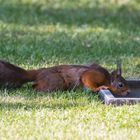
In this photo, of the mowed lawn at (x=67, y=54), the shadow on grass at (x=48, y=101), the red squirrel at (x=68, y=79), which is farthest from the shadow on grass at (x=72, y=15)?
the shadow on grass at (x=48, y=101)

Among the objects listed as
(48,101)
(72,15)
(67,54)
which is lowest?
(72,15)

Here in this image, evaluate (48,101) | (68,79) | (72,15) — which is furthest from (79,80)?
(72,15)

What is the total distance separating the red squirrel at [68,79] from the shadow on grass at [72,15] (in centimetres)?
506

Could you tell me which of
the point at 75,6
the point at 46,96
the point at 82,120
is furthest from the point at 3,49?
the point at 75,6

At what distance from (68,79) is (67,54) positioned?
2.34m

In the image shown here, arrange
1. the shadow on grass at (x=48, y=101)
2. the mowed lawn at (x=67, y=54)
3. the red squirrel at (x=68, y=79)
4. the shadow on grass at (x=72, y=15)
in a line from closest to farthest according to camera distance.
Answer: the mowed lawn at (x=67, y=54), the shadow on grass at (x=48, y=101), the red squirrel at (x=68, y=79), the shadow on grass at (x=72, y=15)

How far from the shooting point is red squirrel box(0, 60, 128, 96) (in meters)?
7.77

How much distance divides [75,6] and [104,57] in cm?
528

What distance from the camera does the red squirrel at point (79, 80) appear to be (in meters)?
7.79

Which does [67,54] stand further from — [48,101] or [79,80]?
[48,101]

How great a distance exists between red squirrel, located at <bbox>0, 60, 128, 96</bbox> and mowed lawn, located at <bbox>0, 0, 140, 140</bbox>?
0.35 ft

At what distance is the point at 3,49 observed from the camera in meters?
10.3

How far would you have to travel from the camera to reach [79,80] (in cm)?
788

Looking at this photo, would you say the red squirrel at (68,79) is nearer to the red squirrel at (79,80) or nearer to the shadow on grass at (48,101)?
the red squirrel at (79,80)
